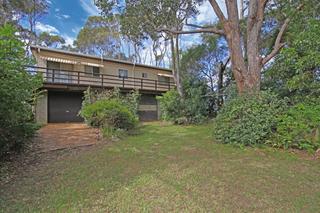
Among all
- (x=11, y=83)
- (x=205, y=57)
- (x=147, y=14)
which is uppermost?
(x=205, y=57)

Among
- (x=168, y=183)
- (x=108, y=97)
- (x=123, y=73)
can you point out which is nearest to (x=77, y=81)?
(x=108, y=97)

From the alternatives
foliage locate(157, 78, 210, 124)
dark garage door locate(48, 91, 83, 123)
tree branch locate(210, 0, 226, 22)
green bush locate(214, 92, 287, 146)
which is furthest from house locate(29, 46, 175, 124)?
green bush locate(214, 92, 287, 146)

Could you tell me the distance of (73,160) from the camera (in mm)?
5305

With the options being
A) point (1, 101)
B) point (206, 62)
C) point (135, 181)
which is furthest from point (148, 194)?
point (206, 62)

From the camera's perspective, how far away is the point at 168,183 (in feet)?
12.6

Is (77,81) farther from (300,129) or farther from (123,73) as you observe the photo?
(300,129)

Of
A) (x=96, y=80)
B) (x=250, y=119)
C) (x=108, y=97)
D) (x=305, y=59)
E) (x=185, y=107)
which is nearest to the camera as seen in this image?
(x=305, y=59)

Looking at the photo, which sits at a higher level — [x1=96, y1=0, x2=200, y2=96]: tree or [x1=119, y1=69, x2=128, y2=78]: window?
[x1=96, y1=0, x2=200, y2=96]: tree

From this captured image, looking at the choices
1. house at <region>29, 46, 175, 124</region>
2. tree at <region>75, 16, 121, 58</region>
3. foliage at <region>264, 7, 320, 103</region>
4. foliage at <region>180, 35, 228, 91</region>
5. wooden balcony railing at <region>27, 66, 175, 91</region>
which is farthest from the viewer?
tree at <region>75, 16, 121, 58</region>

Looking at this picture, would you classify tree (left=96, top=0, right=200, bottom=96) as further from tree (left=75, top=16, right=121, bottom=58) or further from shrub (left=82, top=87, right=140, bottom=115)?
tree (left=75, top=16, right=121, bottom=58)

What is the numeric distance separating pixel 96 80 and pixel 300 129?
14417 mm

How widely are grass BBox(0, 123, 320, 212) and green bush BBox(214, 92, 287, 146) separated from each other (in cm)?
75

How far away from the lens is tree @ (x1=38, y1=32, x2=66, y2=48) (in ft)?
89.5

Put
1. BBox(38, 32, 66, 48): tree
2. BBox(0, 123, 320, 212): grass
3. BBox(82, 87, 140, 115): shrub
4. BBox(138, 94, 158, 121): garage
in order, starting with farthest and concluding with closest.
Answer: BBox(38, 32, 66, 48): tree
BBox(138, 94, 158, 121): garage
BBox(82, 87, 140, 115): shrub
BBox(0, 123, 320, 212): grass
